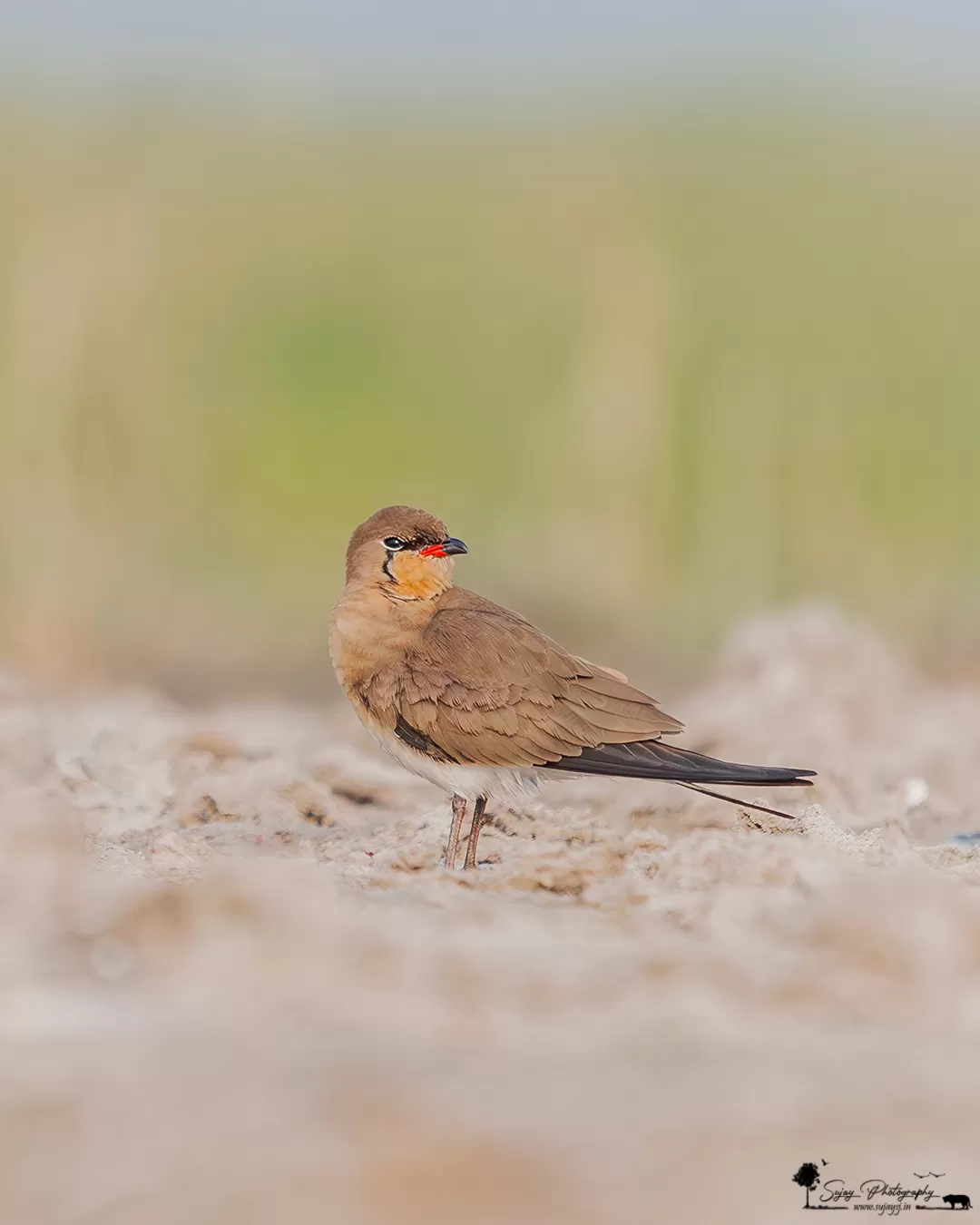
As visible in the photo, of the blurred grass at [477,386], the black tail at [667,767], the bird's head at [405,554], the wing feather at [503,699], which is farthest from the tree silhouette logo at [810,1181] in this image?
the blurred grass at [477,386]

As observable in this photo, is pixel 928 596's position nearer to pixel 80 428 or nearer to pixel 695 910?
pixel 80 428

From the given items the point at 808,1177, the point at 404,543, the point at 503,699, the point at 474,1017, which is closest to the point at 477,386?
the point at 404,543

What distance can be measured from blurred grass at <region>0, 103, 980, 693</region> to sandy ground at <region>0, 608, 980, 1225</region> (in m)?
4.18

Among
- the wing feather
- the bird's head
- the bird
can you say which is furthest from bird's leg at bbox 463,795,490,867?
the bird's head

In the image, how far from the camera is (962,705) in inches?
262

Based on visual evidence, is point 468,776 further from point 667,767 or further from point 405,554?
point 405,554

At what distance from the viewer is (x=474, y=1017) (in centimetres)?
284

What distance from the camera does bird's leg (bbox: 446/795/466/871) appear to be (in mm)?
4254

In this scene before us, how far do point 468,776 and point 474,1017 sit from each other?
1.60 meters

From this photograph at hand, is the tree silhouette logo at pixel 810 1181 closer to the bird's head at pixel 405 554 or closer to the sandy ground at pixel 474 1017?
the sandy ground at pixel 474 1017

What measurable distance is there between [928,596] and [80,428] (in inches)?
180

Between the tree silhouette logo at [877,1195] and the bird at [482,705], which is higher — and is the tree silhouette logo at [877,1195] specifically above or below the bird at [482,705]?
below

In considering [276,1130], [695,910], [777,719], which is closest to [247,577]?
[777,719]

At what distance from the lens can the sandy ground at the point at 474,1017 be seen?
7.47 feet
